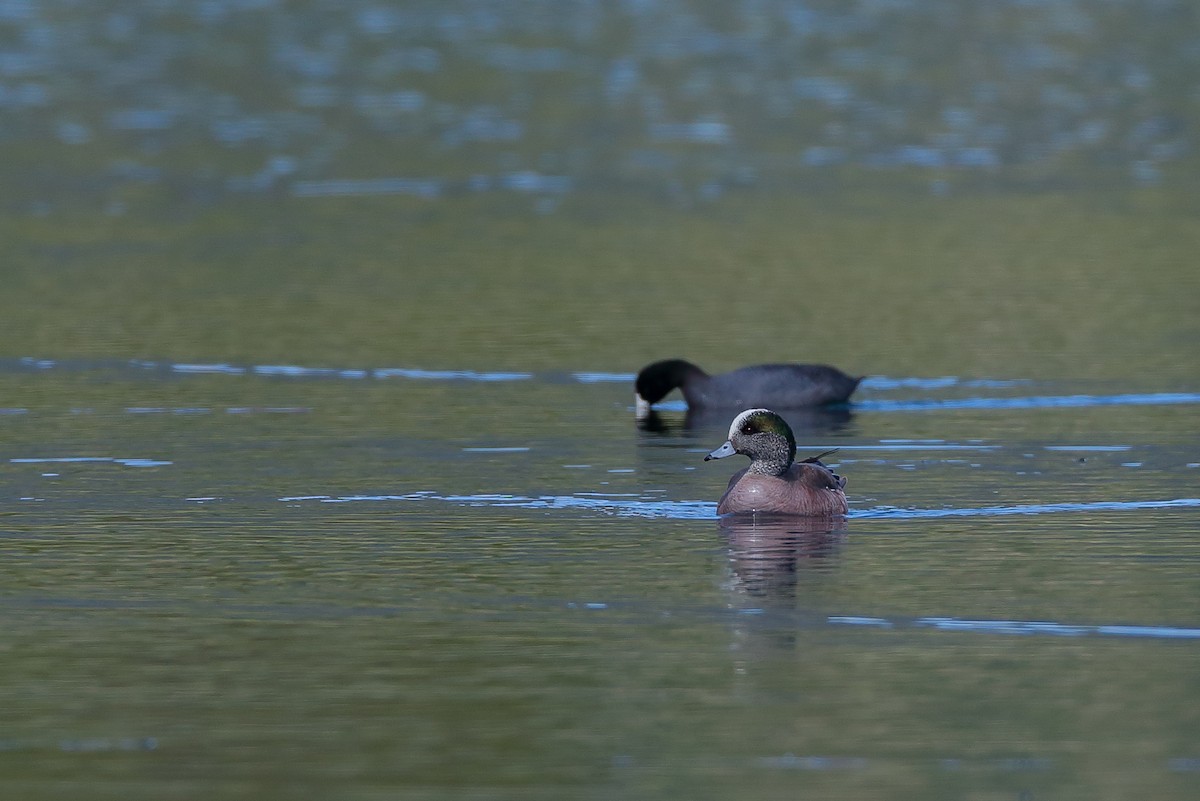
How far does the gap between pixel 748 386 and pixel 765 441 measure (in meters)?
5.35

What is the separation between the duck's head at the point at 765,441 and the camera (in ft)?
49.2

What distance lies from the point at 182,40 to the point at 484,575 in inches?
1848

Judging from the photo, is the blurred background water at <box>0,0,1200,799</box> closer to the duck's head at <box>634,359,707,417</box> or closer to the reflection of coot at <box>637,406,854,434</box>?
the reflection of coot at <box>637,406,854,434</box>

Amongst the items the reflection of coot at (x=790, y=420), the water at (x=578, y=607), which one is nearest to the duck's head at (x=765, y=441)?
the water at (x=578, y=607)

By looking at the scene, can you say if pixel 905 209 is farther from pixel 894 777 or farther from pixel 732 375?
pixel 894 777

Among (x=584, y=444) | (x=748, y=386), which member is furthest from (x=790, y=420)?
(x=584, y=444)

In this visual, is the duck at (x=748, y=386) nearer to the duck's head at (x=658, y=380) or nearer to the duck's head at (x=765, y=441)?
the duck's head at (x=658, y=380)

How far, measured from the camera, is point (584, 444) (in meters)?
18.1

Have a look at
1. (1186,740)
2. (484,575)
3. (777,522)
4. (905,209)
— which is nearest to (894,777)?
(1186,740)

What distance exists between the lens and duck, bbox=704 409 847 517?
48.4ft

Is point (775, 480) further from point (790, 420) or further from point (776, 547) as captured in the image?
point (790, 420)

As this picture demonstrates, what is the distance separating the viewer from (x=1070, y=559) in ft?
43.7

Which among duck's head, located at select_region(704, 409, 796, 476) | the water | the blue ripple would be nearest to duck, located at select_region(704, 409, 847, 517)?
duck's head, located at select_region(704, 409, 796, 476)

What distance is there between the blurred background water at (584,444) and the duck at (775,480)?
25cm
